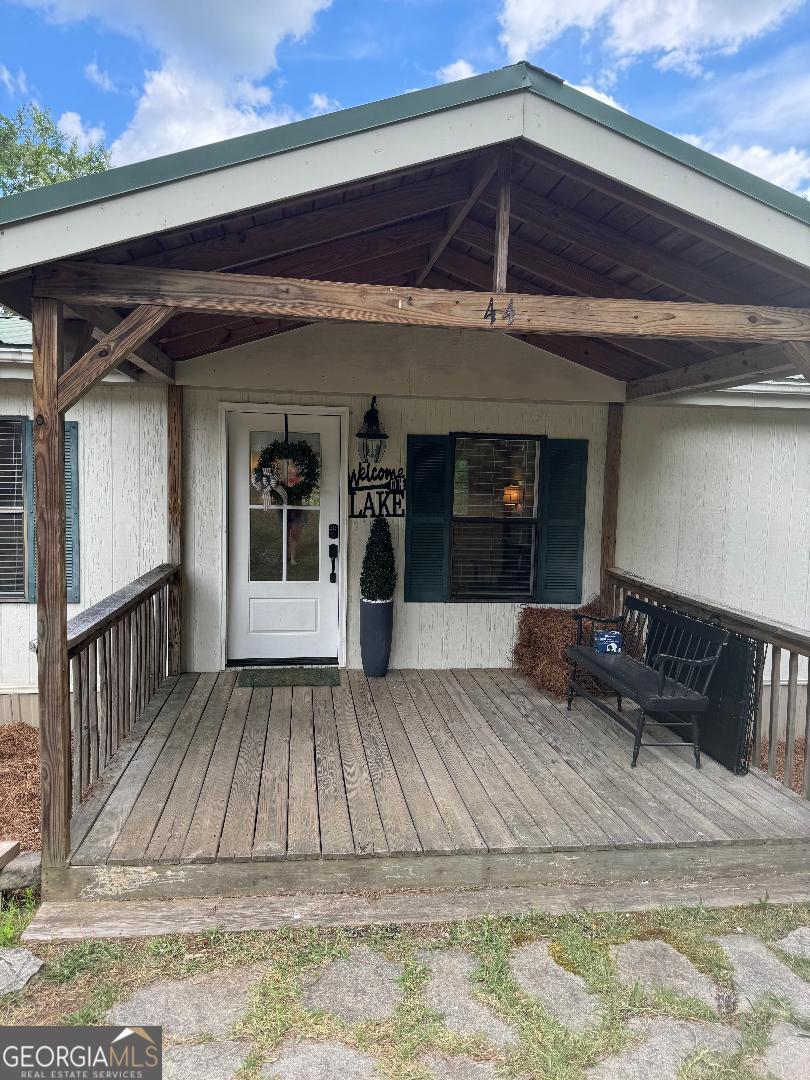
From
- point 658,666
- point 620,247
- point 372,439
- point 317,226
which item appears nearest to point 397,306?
point 317,226

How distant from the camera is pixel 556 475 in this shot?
18.0ft

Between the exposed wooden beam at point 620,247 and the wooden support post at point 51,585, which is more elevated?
the exposed wooden beam at point 620,247

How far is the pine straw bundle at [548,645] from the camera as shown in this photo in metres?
4.94

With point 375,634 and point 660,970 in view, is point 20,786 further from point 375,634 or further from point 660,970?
point 660,970

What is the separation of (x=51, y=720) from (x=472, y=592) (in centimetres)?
336

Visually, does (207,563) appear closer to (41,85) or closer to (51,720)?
(51,720)

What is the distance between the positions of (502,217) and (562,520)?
2.93 metres

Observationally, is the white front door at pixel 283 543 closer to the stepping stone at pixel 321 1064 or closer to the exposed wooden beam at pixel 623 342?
the exposed wooden beam at pixel 623 342

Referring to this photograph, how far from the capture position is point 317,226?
10.9 feet

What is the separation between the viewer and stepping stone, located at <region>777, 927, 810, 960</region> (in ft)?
8.37

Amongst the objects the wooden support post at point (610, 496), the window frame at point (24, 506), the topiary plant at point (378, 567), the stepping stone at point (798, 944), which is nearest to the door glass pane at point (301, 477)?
the topiary plant at point (378, 567)

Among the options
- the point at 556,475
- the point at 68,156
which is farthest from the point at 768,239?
the point at 68,156

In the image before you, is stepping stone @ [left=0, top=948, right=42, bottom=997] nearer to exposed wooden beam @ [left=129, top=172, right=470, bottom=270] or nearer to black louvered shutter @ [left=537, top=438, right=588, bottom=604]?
exposed wooden beam @ [left=129, top=172, right=470, bottom=270]

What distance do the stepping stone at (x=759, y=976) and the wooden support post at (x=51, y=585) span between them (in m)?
2.47
